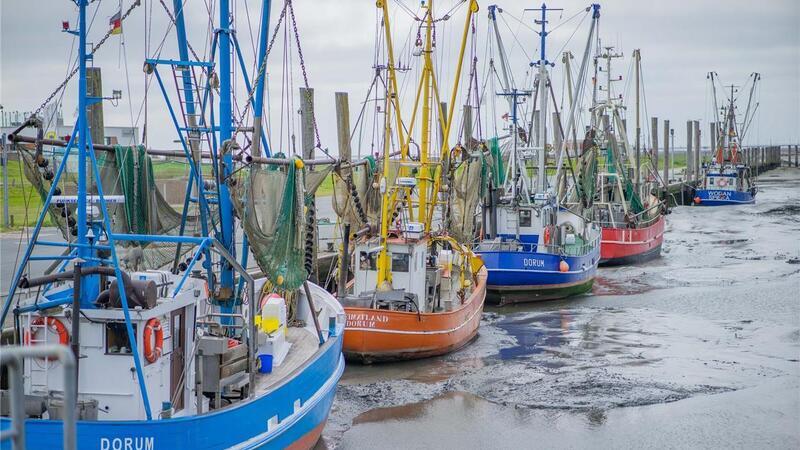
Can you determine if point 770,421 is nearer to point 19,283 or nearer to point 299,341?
point 299,341

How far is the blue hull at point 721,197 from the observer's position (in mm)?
69688

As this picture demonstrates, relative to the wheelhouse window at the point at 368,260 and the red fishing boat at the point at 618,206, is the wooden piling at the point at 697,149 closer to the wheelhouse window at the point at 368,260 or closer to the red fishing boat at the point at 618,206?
the red fishing boat at the point at 618,206

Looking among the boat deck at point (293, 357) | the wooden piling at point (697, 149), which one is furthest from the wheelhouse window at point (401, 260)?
the wooden piling at point (697, 149)

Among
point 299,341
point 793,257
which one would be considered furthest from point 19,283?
point 793,257

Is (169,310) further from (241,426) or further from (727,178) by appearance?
Result: (727,178)

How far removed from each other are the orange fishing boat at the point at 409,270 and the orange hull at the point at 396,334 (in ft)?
0.07

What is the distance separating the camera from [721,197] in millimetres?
69750

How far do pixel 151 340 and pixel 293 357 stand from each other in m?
4.71

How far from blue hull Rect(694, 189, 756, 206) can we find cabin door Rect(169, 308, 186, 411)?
63.5m

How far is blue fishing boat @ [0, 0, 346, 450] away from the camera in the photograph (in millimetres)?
10594

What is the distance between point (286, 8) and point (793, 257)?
32.7 meters

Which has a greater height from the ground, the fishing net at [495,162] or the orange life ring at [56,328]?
the fishing net at [495,162]

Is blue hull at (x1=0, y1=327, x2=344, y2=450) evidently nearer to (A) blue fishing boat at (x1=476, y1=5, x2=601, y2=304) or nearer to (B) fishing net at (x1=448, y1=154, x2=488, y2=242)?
(B) fishing net at (x1=448, y1=154, x2=488, y2=242)

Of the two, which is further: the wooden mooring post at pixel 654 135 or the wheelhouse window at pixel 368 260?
the wooden mooring post at pixel 654 135
